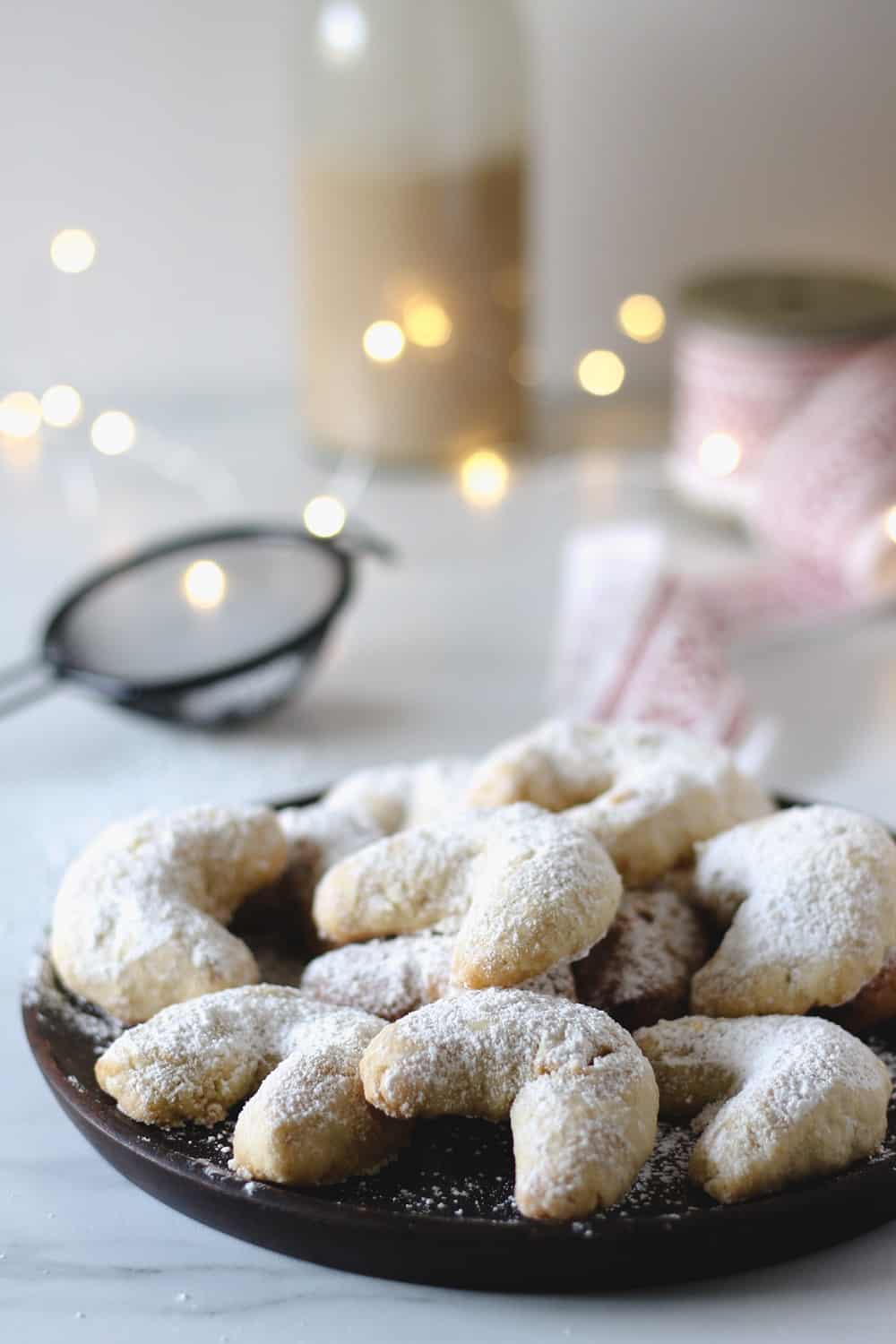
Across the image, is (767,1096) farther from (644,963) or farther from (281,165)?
(281,165)

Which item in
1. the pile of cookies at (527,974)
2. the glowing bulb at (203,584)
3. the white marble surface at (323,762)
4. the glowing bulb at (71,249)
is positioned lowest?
the white marble surface at (323,762)

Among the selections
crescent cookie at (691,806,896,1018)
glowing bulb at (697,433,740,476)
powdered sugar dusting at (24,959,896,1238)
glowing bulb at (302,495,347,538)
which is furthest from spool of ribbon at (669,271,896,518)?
powdered sugar dusting at (24,959,896,1238)

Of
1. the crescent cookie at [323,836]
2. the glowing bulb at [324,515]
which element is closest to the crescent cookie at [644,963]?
the crescent cookie at [323,836]

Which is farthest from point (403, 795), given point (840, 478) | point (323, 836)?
point (840, 478)

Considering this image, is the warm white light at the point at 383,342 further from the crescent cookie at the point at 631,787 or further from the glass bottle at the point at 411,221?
the crescent cookie at the point at 631,787

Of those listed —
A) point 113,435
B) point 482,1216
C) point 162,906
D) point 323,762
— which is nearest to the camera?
point 482,1216

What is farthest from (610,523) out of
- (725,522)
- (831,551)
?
(831,551)
